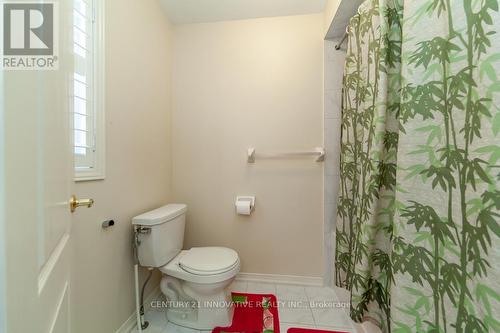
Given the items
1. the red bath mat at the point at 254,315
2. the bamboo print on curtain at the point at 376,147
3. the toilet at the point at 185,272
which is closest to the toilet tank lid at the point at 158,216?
the toilet at the point at 185,272

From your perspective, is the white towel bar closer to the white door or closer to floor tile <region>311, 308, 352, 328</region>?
floor tile <region>311, 308, 352, 328</region>

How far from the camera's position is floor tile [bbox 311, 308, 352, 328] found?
1394 mm

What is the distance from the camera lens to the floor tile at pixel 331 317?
1.39 metres

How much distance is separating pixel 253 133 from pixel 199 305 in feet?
4.19

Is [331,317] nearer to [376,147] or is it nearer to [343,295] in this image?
[343,295]

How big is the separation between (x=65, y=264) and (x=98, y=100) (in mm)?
811

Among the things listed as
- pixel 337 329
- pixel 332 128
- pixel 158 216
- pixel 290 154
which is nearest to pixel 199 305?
pixel 158 216

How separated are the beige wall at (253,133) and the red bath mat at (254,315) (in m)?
0.24

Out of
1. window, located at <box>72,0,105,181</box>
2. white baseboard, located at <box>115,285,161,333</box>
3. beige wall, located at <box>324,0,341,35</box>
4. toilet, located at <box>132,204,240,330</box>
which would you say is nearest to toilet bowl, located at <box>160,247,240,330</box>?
toilet, located at <box>132,204,240,330</box>

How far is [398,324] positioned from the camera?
0.69m

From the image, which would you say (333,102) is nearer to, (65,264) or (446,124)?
(446,124)

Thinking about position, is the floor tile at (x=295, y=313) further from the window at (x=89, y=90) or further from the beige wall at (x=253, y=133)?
the window at (x=89, y=90)

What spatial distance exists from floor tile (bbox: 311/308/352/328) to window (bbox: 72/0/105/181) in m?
1.59

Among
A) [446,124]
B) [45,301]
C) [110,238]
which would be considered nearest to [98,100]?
[110,238]
